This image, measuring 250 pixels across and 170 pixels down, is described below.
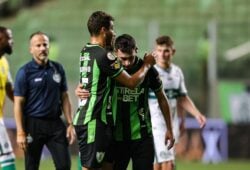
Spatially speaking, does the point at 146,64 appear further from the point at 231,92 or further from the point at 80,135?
the point at 231,92

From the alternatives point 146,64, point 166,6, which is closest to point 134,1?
point 166,6

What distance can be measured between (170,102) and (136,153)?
2.80m

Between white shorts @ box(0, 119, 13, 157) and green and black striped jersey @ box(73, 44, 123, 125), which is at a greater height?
green and black striped jersey @ box(73, 44, 123, 125)

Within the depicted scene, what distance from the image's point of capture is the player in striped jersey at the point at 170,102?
11.3 meters

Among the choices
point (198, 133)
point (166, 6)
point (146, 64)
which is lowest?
point (198, 133)

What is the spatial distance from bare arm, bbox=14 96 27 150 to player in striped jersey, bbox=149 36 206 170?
210 centimetres

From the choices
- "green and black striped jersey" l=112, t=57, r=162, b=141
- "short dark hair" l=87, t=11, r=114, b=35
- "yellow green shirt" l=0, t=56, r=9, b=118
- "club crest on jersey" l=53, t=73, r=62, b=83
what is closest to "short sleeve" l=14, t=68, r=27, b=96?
"yellow green shirt" l=0, t=56, r=9, b=118

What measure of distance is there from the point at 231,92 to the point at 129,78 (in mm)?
11493

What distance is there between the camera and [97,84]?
327 inches

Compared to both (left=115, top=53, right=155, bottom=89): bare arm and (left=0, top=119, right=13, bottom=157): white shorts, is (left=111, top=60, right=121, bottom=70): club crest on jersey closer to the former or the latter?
(left=115, top=53, right=155, bottom=89): bare arm

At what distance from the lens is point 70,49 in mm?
20031

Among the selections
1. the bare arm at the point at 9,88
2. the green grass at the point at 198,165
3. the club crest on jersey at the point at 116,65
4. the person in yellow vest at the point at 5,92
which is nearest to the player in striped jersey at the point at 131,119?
the club crest on jersey at the point at 116,65

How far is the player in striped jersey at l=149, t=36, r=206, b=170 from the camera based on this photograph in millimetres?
11297

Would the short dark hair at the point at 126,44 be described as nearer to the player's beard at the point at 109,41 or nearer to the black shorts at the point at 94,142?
the player's beard at the point at 109,41
